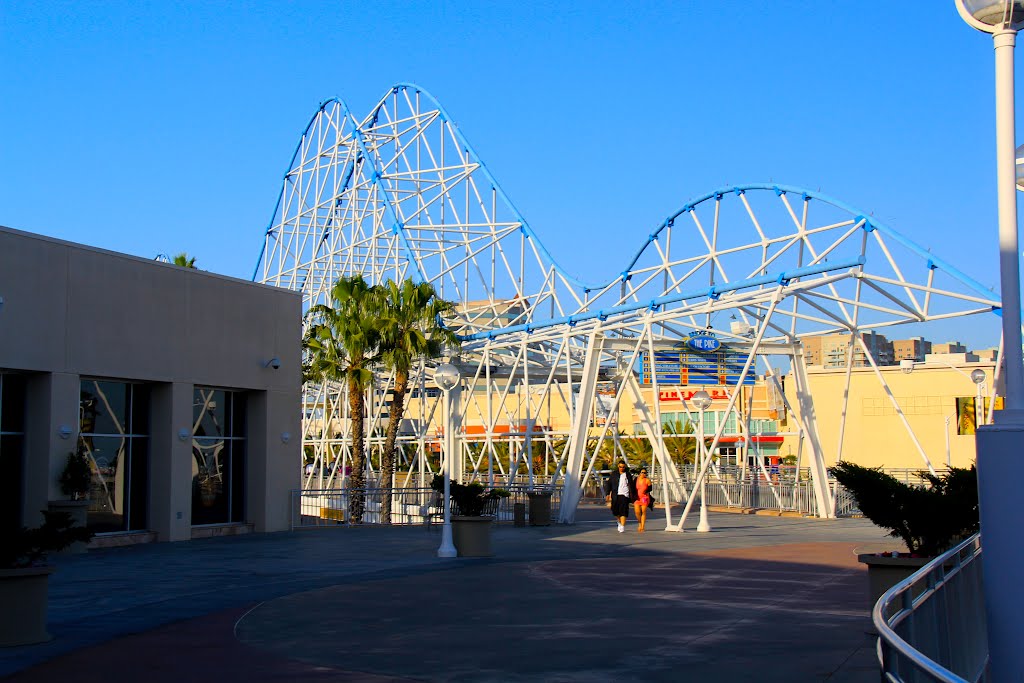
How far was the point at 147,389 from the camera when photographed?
2319cm

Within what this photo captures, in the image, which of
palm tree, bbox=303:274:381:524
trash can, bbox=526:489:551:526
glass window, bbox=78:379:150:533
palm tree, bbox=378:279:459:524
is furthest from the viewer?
palm tree, bbox=378:279:459:524

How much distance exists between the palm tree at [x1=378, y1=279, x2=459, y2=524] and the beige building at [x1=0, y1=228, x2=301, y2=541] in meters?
6.72

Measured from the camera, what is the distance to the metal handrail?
169 inches

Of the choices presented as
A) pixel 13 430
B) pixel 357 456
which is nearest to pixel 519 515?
pixel 357 456

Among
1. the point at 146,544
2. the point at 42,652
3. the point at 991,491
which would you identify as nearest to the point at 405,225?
the point at 146,544

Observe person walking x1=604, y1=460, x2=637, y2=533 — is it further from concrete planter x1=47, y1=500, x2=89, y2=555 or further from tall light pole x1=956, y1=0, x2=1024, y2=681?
tall light pole x1=956, y1=0, x2=1024, y2=681

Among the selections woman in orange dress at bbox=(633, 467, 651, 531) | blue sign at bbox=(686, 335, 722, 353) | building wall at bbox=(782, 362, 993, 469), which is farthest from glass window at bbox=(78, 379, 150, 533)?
building wall at bbox=(782, 362, 993, 469)

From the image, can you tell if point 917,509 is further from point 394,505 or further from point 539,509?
point 394,505

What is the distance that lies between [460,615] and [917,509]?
4761 millimetres

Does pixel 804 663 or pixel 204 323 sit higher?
pixel 204 323

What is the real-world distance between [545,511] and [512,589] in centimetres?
1353

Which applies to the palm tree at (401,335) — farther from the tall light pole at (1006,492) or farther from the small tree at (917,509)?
the tall light pole at (1006,492)

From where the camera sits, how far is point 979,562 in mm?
8883

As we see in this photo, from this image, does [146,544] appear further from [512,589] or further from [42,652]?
[42,652]
